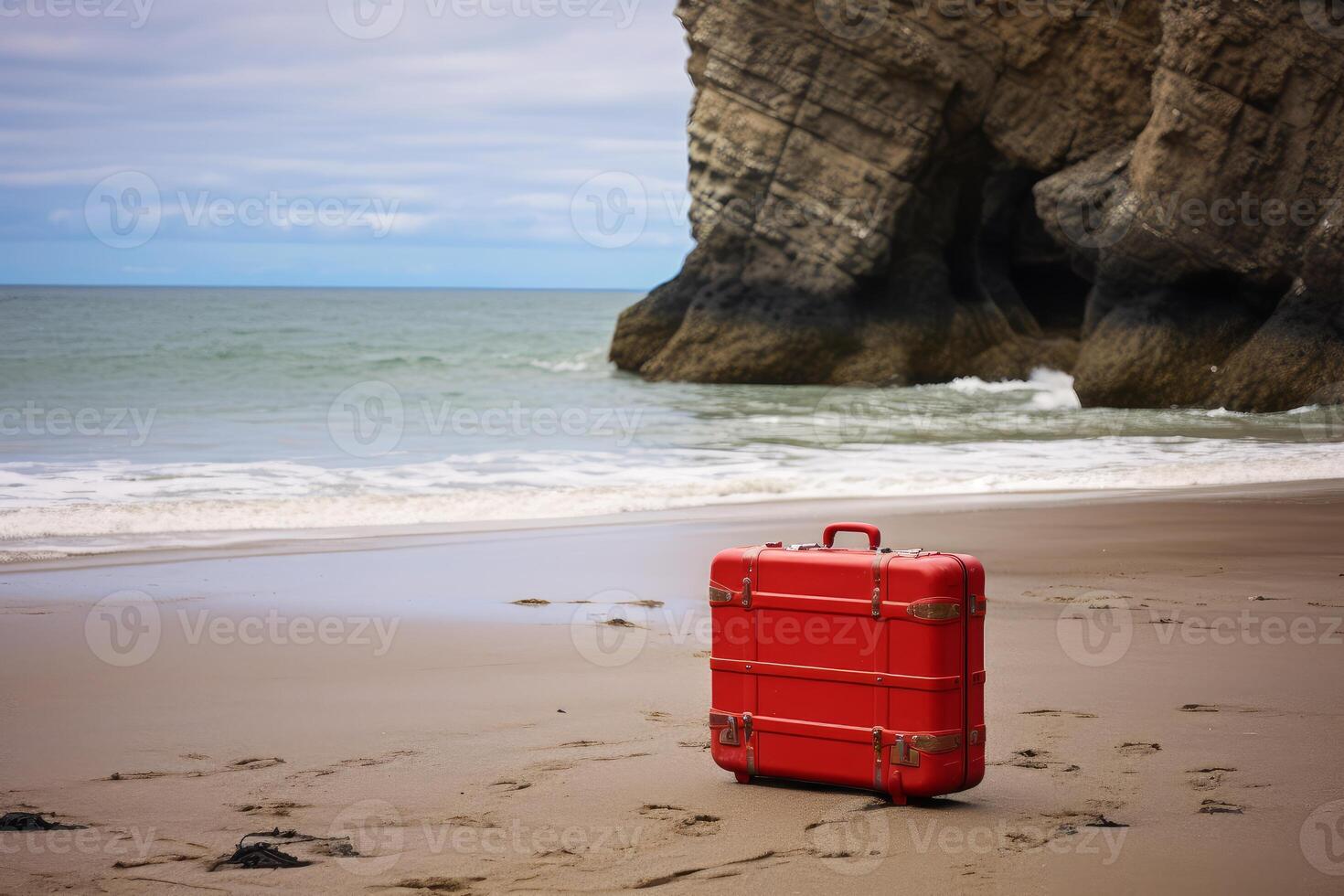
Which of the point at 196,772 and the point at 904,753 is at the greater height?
the point at 904,753

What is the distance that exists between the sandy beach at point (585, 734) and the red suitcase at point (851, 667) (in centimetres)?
14

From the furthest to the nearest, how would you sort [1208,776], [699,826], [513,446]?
[513,446] → [1208,776] → [699,826]

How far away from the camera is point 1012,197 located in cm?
3069

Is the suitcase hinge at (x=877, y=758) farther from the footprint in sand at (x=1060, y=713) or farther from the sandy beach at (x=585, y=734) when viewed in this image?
the footprint in sand at (x=1060, y=713)

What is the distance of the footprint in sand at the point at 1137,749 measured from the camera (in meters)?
4.30

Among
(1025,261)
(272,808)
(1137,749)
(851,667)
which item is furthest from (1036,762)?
(1025,261)

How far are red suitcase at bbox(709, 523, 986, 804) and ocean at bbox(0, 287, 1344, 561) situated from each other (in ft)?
21.9

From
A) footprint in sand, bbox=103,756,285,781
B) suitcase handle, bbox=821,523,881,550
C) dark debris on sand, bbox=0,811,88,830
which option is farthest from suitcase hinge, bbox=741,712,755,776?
dark debris on sand, bbox=0,811,88,830

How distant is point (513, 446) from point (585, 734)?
491 inches

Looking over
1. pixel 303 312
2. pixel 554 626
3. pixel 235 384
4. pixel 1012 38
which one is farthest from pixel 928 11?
pixel 303 312

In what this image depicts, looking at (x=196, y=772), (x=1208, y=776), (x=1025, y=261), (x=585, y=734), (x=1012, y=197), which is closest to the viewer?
(x=1208, y=776)

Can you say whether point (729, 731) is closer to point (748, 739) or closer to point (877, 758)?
point (748, 739)

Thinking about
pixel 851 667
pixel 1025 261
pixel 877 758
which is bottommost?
pixel 877 758

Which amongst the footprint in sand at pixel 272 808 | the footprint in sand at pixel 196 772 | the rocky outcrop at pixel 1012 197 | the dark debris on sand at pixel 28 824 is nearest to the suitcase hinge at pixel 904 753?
the footprint in sand at pixel 272 808
